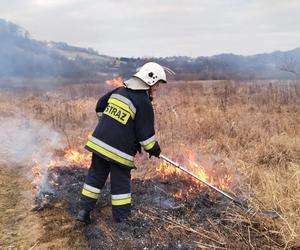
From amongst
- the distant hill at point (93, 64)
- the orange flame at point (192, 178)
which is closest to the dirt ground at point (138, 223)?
the orange flame at point (192, 178)

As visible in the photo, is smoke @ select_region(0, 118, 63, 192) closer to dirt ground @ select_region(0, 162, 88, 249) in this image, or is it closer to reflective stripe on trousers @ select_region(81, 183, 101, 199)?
dirt ground @ select_region(0, 162, 88, 249)

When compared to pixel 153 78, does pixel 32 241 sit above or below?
below

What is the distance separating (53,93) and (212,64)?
10.4 m

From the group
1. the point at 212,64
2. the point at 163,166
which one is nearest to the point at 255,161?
the point at 163,166

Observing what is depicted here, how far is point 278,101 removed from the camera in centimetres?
1373

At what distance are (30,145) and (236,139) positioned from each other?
5.00 meters

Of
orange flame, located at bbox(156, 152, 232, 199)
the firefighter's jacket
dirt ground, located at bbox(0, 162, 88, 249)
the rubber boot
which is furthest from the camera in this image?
orange flame, located at bbox(156, 152, 232, 199)

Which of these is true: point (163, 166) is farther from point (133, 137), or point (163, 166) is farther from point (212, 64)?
point (212, 64)

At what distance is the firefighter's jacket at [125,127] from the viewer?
15.2ft

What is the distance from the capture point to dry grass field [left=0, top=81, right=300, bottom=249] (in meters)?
4.11

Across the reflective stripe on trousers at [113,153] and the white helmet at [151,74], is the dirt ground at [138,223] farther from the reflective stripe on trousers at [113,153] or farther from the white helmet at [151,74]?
the white helmet at [151,74]

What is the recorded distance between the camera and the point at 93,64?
19.3 meters

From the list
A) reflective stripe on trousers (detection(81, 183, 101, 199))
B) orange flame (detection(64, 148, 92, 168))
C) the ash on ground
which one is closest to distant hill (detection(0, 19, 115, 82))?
orange flame (detection(64, 148, 92, 168))

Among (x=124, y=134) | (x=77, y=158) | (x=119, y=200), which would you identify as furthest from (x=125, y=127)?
(x=77, y=158)
